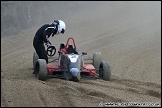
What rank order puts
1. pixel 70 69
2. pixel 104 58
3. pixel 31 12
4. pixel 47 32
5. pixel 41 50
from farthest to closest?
pixel 31 12 < pixel 104 58 < pixel 41 50 < pixel 47 32 < pixel 70 69

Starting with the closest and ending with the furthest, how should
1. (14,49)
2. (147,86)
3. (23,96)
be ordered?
(23,96), (147,86), (14,49)

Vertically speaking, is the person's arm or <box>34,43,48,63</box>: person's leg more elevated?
the person's arm

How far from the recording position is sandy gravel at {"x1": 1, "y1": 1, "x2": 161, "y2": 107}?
341 inches

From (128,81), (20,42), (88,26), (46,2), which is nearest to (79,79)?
(128,81)

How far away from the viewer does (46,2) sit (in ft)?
77.8

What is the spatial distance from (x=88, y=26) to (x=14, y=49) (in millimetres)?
6925

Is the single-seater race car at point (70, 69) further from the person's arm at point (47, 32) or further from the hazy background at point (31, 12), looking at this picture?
the hazy background at point (31, 12)

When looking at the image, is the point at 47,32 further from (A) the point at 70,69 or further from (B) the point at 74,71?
(B) the point at 74,71

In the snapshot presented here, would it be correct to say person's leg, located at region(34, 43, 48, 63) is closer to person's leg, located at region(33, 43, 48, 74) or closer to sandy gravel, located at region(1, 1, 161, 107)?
person's leg, located at region(33, 43, 48, 74)

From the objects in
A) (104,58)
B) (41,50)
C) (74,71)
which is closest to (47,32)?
(41,50)

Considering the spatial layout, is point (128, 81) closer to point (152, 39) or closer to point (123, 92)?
point (123, 92)

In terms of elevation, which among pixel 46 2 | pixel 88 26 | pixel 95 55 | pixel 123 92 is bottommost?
pixel 123 92

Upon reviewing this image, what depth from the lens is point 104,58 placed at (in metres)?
15.2

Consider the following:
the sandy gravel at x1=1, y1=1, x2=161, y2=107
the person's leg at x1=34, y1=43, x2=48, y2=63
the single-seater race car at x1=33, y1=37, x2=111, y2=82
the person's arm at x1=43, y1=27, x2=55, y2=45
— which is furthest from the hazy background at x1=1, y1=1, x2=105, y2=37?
the single-seater race car at x1=33, y1=37, x2=111, y2=82
